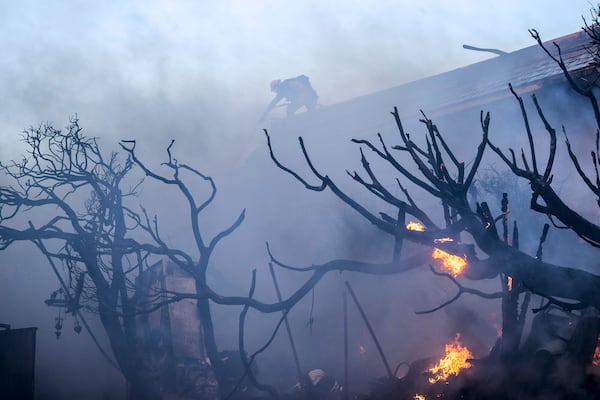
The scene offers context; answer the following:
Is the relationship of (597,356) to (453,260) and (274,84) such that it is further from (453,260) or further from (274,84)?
(274,84)

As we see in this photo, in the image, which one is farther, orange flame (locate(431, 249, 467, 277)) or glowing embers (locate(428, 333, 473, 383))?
glowing embers (locate(428, 333, 473, 383))

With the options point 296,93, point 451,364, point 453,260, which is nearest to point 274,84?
point 296,93

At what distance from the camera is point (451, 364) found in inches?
381

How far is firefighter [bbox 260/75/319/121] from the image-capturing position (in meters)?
25.1

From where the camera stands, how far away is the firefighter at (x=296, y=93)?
2510cm

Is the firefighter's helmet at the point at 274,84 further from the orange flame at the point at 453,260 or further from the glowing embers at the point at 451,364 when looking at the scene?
the orange flame at the point at 453,260

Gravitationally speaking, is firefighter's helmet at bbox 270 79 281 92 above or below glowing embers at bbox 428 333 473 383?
above

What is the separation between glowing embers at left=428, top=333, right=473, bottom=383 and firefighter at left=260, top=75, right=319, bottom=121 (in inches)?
648

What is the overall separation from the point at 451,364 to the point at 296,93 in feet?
59.5

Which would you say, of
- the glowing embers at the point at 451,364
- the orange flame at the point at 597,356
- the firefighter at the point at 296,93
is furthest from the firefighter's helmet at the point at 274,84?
the orange flame at the point at 597,356

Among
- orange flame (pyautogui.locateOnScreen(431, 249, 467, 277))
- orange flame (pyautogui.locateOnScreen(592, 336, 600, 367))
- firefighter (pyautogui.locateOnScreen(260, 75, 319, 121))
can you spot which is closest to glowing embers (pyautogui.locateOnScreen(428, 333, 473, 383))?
orange flame (pyautogui.locateOnScreen(592, 336, 600, 367))

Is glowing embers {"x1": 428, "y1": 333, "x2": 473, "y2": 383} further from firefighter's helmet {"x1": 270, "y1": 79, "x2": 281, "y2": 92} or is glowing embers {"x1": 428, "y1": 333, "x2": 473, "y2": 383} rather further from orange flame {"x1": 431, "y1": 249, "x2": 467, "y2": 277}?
firefighter's helmet {"x1": 270, "y1": 79, "x2": 281, "y2": 92}

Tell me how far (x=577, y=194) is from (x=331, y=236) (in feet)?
27.2

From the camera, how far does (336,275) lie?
16594mm
